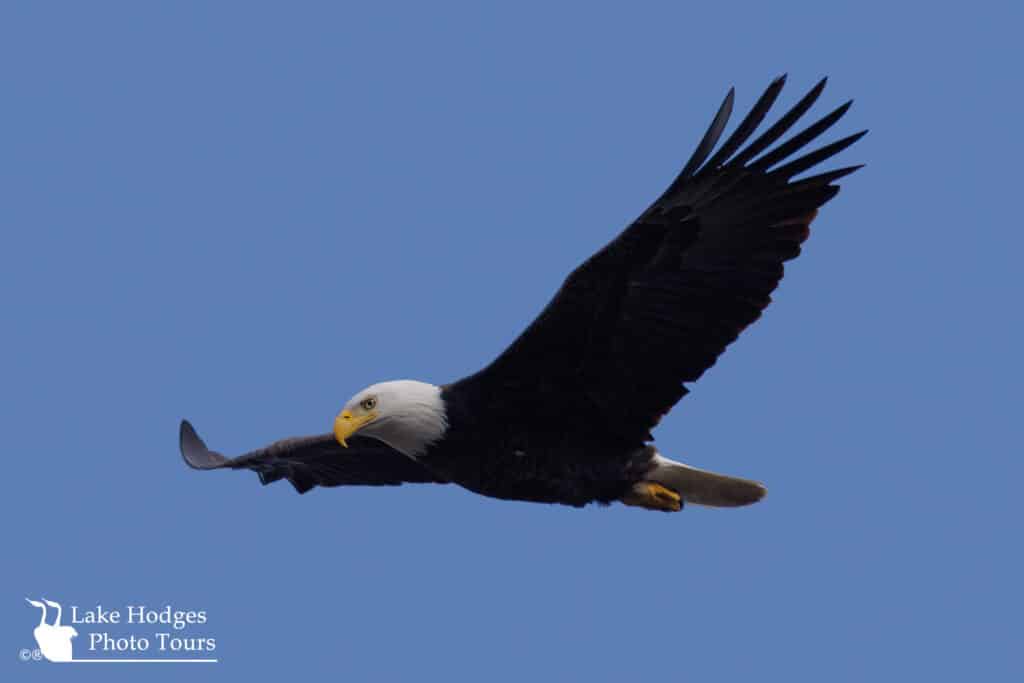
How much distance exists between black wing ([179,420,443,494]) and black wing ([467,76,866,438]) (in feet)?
5.65

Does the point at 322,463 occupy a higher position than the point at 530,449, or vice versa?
the point at 322,463

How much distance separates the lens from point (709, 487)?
10609mm

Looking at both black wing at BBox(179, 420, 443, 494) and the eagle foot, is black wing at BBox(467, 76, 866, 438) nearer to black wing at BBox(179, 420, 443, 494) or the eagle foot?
the eagle foot

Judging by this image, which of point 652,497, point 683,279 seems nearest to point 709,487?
point 652,497

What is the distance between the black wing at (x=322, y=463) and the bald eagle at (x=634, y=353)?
999mm

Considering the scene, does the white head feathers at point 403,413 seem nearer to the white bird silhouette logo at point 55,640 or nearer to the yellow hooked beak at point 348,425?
the yellow hooked beak at point 348,425

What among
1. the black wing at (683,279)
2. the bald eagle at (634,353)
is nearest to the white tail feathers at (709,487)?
the bald eagle at (634,353)

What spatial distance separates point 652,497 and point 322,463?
8.74ft

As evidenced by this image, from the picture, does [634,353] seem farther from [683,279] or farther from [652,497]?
[652,497]

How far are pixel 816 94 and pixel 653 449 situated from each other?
2.42 meters

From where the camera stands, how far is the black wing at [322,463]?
37.6 feet

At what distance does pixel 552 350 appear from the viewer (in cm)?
988

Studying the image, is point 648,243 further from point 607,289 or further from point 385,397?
point 385,397

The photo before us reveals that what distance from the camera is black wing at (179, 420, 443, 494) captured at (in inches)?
452
